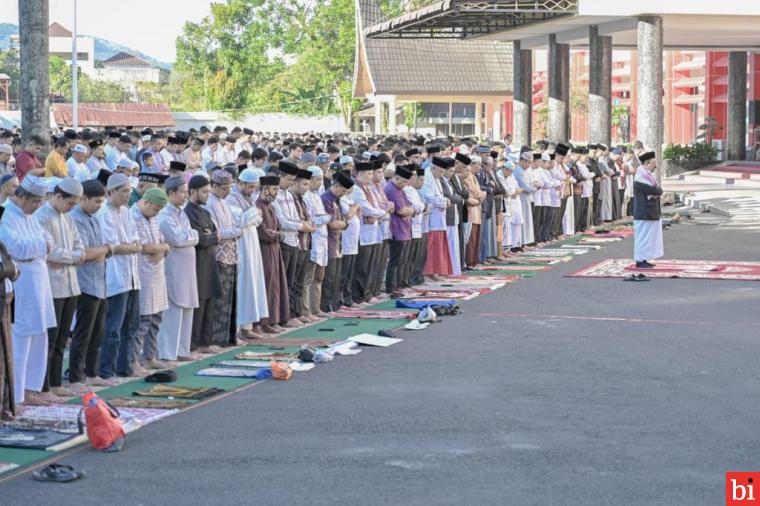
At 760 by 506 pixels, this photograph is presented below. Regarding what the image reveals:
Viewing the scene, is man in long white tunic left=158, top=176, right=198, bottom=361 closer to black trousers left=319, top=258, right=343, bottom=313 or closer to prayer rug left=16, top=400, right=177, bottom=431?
prayer rug left=16, top=400, right=177, bottom=431

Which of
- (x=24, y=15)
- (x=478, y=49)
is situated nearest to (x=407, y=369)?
(x=24, y=15)

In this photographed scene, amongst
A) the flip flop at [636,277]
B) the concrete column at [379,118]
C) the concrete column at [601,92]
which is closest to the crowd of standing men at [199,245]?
the flip flop at [636,277]

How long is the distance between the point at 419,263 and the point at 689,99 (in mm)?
45057

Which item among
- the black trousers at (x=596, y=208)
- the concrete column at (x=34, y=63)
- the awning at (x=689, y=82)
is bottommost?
the black trousers at (x=596, y=208)

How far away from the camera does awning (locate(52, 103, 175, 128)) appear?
2205 inches

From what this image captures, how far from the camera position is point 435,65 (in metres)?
58.3

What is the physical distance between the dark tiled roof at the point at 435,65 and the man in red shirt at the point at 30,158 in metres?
38.4

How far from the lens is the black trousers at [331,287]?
15766 mm

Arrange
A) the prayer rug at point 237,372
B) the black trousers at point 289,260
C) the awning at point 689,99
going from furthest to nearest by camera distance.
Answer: the awning at point 689,99, the black trousers at point 289,260, the prayer rug at point 237,372

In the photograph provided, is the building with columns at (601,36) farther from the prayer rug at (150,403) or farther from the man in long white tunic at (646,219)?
the prayer rug at (150,403)

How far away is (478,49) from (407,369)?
48.6 meters

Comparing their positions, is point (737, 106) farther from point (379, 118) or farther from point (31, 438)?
point (31, 438)

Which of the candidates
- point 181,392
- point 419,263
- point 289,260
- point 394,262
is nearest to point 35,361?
point 181,392

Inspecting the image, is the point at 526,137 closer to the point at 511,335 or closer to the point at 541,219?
the point at 541,219
